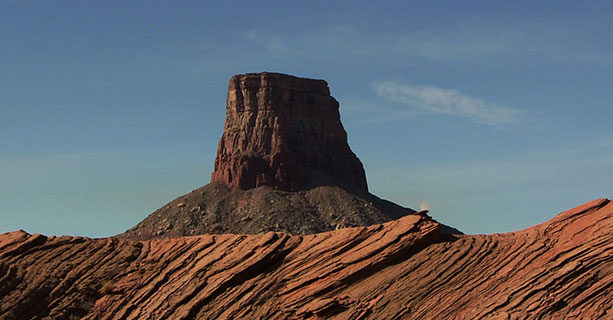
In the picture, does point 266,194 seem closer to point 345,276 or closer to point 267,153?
point 267,153

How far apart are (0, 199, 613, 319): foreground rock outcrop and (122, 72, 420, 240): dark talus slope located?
420 ft

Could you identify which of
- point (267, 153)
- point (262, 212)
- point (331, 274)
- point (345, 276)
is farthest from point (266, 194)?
point (345, 276)

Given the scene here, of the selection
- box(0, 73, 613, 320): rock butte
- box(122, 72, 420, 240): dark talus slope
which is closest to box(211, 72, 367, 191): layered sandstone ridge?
box(122, 72, 420, 240): dark talus slope

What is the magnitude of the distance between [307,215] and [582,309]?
468ft

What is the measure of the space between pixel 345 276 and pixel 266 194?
14950cm

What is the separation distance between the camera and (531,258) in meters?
32.2

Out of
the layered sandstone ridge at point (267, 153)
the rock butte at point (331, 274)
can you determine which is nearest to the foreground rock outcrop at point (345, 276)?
the rock butte at point (331, 274)

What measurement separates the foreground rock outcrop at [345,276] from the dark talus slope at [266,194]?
128087mm

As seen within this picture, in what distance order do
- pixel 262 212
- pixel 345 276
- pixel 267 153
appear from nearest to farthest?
pixel 345 276 → pixel 262 212 → pixel 267 153

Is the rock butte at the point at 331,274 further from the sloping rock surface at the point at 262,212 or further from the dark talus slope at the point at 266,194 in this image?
the dark talus slope at the point at 266,194

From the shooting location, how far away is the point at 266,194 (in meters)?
182

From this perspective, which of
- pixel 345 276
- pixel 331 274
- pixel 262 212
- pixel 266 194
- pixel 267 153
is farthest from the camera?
pixel 267 153

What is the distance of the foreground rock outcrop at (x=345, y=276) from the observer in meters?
30.9

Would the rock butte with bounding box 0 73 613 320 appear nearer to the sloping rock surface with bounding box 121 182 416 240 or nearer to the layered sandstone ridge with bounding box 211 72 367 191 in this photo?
the sloping rock surface with bounding box 121 182 416 240
